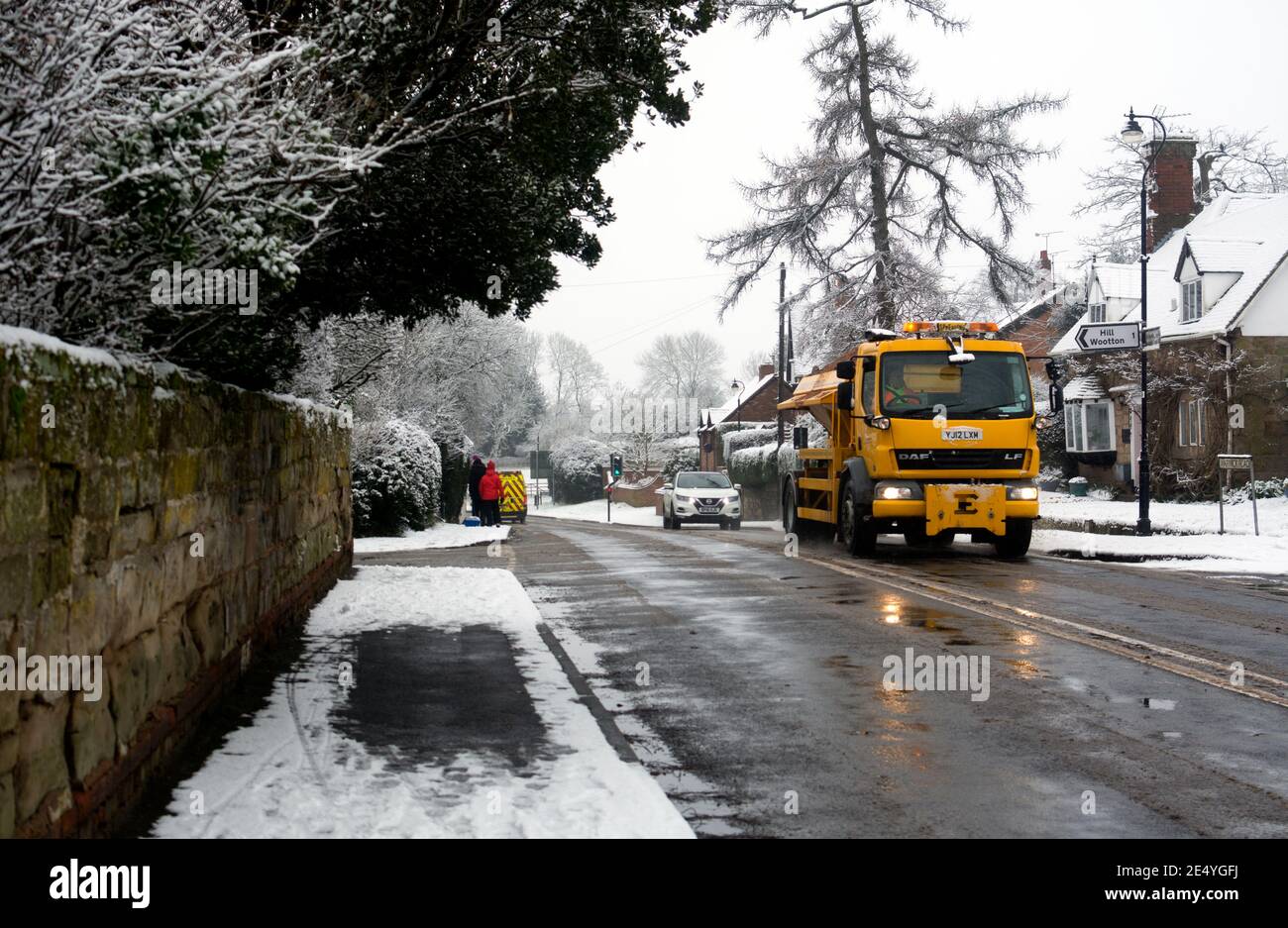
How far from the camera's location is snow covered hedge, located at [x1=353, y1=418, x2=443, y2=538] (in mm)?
26375

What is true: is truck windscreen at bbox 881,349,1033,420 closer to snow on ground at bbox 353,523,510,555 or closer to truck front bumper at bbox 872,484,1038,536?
truck front bumper at bbox 872,484,1038,536

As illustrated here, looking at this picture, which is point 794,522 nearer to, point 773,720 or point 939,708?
point 939,708

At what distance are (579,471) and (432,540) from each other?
5095cm

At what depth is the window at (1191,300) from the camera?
1479 inches

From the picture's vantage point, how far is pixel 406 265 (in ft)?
32.6

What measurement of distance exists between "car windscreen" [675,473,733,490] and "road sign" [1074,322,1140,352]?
565 inches

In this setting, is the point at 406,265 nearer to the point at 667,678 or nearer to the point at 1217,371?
the point at 667,678

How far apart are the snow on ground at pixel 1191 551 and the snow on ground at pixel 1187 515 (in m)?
2.86

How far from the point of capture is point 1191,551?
802 inches

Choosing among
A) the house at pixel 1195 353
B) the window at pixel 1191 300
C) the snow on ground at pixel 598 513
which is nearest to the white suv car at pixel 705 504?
the house at pixel 1195 353

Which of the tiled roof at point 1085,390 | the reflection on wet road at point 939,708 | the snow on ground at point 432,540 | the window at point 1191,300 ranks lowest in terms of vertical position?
the snow on ground at point 432,540

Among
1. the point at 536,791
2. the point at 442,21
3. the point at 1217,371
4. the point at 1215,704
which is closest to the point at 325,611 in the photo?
the point at 442,21

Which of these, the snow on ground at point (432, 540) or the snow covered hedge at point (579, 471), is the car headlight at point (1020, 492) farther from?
the snow covered hedge at point (579, 471)
